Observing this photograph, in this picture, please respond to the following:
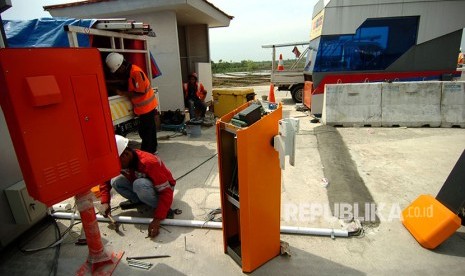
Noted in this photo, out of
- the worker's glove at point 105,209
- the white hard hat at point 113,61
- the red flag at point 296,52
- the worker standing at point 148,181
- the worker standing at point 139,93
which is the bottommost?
Result: the worker's glove at point 105,209

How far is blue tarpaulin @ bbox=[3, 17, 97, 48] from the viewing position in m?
4.37

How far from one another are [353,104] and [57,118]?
20.1 ft

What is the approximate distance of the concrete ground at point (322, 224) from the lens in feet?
7.80

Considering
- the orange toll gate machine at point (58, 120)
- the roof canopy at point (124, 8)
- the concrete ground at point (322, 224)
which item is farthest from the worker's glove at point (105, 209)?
the roof canopy at point (124, 8)

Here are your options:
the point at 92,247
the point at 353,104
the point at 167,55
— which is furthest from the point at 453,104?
the point at 92,247

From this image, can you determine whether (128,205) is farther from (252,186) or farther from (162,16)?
(162,16)

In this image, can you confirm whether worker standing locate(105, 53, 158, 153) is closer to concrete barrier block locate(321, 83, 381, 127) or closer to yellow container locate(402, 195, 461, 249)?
concrete barrier block locate(321, 83, 381, 127)

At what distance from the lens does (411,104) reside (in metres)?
6.15

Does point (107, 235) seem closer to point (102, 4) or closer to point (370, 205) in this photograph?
point (370, 205)

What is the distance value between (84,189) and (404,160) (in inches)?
182

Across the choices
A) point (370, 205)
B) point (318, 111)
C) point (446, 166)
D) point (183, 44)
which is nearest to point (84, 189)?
point (370, 205)

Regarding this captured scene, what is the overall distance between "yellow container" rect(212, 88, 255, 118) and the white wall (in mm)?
1158

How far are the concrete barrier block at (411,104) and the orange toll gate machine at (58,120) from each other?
20.2 feet

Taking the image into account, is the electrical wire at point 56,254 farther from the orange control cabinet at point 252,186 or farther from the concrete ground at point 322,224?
the orange control cabinet at point 252,186
